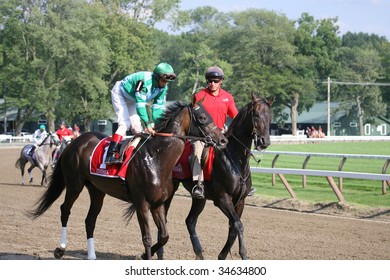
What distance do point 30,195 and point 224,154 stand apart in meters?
9.43

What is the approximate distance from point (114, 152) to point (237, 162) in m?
1.34

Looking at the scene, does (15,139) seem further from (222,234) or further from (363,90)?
(222,234)

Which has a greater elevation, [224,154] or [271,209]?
[224,154]

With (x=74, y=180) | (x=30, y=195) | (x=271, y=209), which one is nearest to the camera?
(x=74, y=180)

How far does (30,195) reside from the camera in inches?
624

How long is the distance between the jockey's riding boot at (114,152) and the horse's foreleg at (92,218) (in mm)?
846

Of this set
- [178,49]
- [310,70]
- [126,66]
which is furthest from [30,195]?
[178,49]

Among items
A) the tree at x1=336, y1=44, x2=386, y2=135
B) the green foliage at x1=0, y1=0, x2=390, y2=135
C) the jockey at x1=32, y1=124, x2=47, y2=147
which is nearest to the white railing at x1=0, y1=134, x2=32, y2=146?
the green foliage at x1=0, y1=0, x2=390, y2=135

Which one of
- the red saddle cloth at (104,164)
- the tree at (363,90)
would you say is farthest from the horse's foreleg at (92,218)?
the tree at (363,90)

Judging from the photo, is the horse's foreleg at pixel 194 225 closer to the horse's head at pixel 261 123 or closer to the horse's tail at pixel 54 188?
the horse's head at pixel 261 123

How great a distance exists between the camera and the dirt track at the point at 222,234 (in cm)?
809

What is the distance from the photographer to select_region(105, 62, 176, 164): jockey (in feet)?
23.2

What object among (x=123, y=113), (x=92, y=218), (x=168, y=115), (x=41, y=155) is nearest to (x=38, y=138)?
(x=41, y=155)
